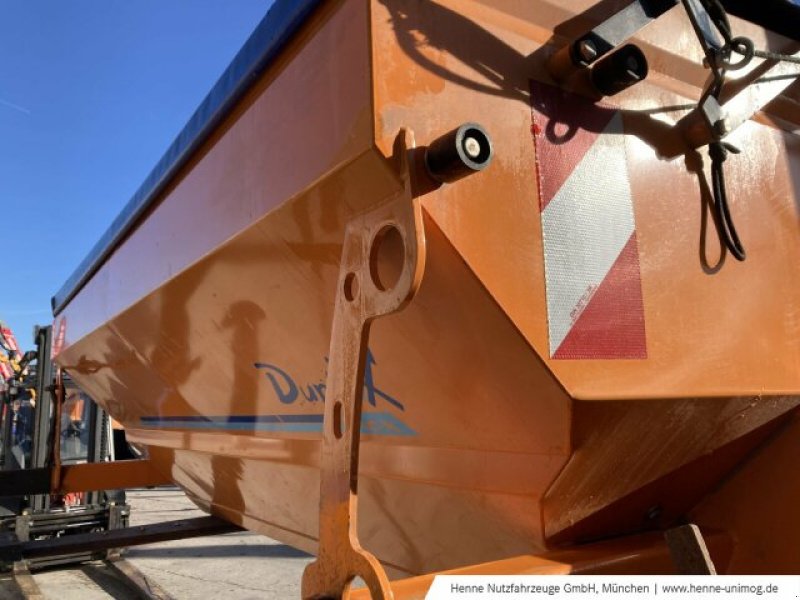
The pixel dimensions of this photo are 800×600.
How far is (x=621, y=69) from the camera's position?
1.14m

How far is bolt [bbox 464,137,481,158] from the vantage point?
953 mm

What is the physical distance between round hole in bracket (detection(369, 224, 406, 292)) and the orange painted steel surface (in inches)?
2.2

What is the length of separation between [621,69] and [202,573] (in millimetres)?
5385

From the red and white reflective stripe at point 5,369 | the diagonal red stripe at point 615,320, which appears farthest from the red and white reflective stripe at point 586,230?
the red and white reflective stripe at point 5,369

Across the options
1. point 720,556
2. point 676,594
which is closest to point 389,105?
point 676,594

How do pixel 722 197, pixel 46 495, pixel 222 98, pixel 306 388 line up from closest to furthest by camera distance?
pixel 722 197
pixel 222 98
pixel 306 388
pixel 46 495

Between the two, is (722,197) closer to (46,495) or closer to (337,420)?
(337,420)

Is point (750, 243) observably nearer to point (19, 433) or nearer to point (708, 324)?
point (708, 324)

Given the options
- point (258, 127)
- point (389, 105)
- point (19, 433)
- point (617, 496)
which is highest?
point (258, 127)

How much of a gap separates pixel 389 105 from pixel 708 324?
790 mm

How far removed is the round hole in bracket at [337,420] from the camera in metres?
1.08

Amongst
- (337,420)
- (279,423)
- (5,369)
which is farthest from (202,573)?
(5,369)

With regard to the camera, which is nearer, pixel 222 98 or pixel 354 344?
pixel 354 344

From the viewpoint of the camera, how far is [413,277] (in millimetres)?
941
